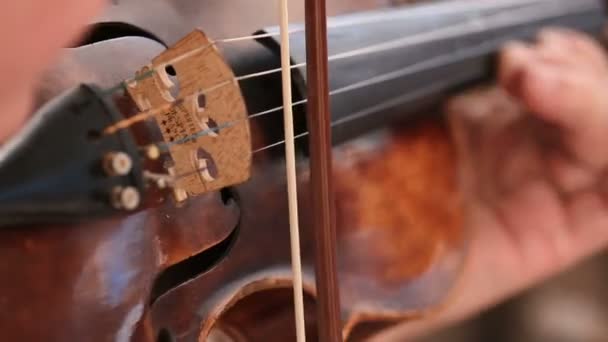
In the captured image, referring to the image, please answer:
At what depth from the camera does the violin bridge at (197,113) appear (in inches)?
17.1

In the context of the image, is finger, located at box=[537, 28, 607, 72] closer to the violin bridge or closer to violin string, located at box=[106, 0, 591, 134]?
violin string, located at box=[106, 0, 591, 134]

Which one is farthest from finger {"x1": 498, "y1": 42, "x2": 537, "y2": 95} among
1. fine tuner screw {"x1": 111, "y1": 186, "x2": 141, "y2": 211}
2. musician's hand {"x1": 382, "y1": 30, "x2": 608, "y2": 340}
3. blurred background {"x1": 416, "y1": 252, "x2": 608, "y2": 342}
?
fine tuner screw {"x1": 111, "y1": 186, "x2": 141, "y2": 211}

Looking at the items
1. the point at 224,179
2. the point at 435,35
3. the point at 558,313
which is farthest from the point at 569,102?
the point at 224,179

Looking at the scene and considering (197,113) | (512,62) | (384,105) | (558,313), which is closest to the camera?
(197,113)

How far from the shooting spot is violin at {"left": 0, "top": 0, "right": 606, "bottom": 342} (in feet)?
1.28

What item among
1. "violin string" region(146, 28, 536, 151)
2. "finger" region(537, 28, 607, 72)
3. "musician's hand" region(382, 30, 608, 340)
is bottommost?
"musician's hand" region(382, 30, 608, 340)

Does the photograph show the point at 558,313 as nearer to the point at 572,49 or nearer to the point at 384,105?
the point at 572,49

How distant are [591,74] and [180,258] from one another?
2.11 feet

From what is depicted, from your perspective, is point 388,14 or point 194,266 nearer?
point 194,266

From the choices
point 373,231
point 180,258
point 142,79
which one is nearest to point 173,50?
point 142,79

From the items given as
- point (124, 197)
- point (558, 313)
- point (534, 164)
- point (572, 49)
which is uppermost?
point (124, 197)

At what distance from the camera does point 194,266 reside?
472 mm

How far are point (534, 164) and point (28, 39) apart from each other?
69cm

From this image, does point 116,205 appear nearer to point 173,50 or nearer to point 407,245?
point 173,50
